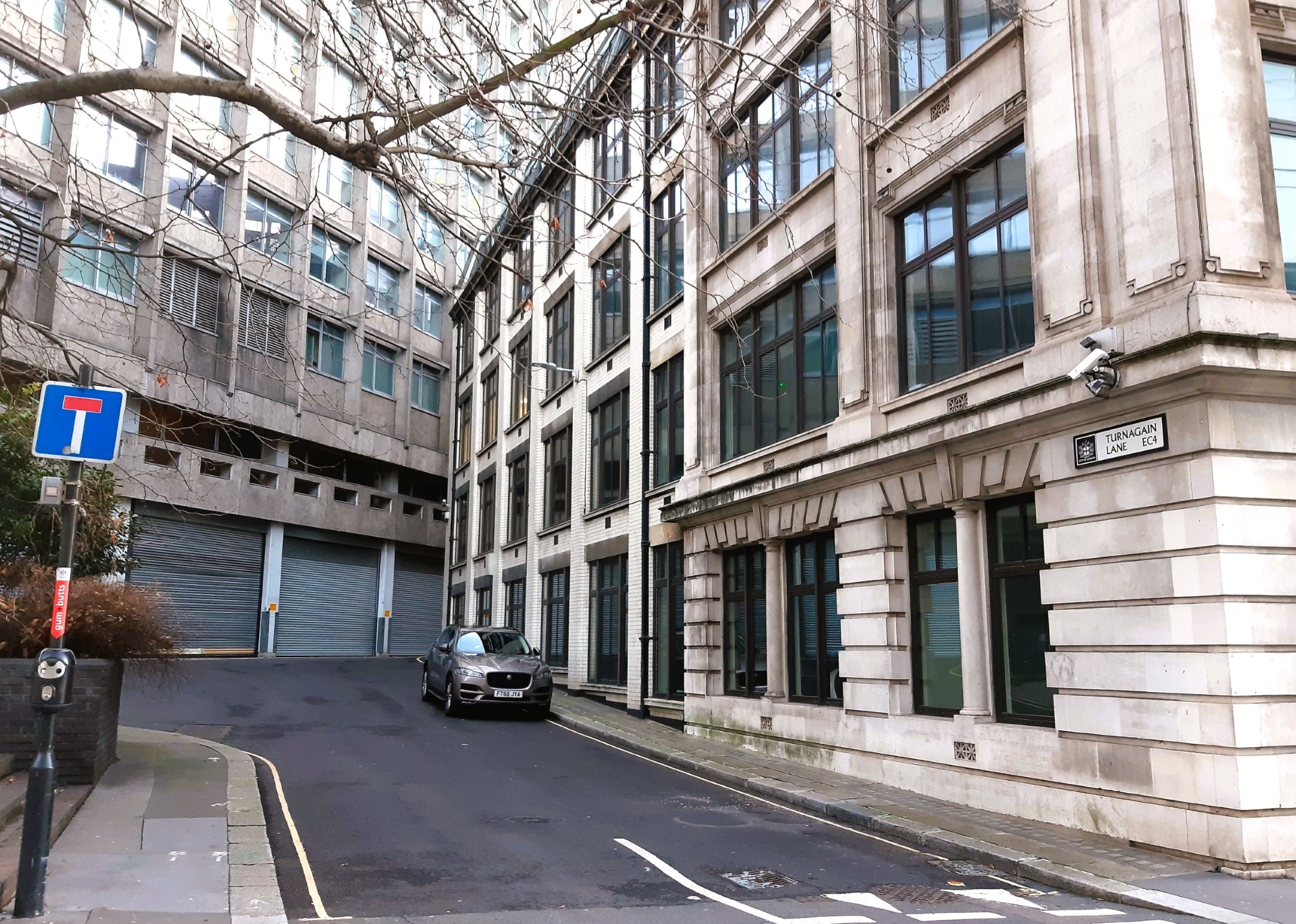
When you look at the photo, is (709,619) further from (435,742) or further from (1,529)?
(1,529)

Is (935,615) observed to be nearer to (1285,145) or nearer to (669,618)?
(1285,145)

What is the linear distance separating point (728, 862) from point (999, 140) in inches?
339

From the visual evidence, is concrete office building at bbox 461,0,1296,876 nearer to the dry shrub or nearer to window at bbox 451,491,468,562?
the dry shrub

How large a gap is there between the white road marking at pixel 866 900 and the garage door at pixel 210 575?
31895mm

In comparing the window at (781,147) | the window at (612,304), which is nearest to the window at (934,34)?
the window at (781,147)

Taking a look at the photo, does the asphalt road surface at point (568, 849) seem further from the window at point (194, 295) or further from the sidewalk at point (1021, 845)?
the window at point (194, 295)

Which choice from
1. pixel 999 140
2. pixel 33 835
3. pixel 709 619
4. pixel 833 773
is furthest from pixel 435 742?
pixel 999 140

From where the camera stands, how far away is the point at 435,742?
16.4 m

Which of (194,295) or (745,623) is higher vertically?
(194,295)

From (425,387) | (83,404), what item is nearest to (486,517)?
(425,387)

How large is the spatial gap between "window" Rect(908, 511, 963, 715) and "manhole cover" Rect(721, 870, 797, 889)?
464 centimetres

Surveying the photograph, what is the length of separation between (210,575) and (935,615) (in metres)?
31.4

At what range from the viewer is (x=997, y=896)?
792 centimetres

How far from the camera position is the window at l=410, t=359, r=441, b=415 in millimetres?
46406
